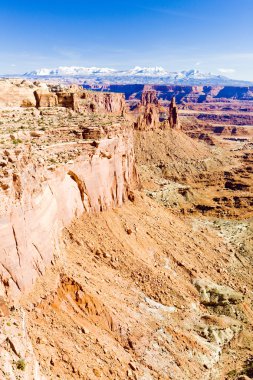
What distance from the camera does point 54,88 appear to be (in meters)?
73.7

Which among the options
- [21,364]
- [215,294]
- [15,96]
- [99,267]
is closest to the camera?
[21,364]

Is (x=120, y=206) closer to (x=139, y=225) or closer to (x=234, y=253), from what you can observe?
(x=139, y=225)

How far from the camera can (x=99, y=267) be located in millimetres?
35812

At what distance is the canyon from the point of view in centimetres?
2459

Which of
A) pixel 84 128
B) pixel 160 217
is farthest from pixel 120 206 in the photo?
pixel 84 128

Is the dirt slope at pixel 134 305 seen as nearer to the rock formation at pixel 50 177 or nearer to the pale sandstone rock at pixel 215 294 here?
the pale sandstone rock at pixel 215 294

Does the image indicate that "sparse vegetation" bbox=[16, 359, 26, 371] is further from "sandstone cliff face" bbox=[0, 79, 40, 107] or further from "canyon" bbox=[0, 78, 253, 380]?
"sandstone cliff face" bbox=[0, 79, 40, 107]

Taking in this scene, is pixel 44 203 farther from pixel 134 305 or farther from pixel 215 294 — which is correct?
pixel 215 294

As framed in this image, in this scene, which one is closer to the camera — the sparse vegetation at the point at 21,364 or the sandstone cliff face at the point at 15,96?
the sparse vegetation at the point at 21,364

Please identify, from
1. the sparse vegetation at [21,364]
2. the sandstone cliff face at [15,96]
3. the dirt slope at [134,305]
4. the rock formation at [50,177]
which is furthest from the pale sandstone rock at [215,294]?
the sandstone cliff face at [15,96]

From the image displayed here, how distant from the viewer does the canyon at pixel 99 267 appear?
2459cm

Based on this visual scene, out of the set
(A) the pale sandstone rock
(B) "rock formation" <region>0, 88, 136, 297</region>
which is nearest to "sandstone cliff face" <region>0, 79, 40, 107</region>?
(B) "rock formation" <region>0, 88, 136, 297</region>

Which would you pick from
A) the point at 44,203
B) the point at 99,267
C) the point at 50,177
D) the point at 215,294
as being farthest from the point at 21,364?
the point at 215,294

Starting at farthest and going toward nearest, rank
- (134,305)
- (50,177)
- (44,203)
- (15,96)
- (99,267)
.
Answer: (15,96) < (99,267) < (134,305) < (50,177) < (44,203)
